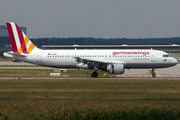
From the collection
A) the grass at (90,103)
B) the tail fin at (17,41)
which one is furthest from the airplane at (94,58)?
the grass at (90,103)

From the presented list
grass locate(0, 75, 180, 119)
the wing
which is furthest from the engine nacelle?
grass locate(0, 75, 180, 119)

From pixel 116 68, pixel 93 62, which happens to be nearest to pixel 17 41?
pixel 93 62

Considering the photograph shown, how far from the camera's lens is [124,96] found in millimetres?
27906

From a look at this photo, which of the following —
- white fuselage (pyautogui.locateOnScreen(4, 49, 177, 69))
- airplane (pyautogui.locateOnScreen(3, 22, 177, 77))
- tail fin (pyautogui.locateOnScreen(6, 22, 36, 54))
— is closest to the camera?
airplane (pyautogui.locateOnScreen(3, 22, 177, 77))

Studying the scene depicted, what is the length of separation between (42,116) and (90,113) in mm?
3461

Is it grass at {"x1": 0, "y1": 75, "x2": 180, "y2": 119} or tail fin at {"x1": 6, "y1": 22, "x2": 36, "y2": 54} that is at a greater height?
tail fin at {"x1": 6, "y1": 22, "x2": 36, "y2": 54}

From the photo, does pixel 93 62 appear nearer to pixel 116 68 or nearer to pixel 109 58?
pixel 109 58

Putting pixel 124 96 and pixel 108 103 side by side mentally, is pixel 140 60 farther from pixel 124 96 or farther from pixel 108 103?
pixel 108 103

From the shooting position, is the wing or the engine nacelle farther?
the wing

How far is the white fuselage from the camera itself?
46.3m

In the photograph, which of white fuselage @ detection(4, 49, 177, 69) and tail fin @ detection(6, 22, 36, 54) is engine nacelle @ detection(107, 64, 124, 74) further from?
tail fin @ detection(6, 22, 36, 54)

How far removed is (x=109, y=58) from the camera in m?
47.1

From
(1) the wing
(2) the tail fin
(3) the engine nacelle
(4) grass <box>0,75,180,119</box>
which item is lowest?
(4) grass <box>0,75,180,119</box>

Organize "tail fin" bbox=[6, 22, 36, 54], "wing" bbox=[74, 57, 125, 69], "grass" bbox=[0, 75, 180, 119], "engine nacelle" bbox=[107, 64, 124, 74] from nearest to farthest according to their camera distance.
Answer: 1. "grass" bbox=[0, 75, 180, 119]
2. "engine nacelle" bbox=[107, 64, 124, 74]
3. "wing" bbox=[74, 57, 125, 69]
4. "tail fin" bbox=[6, 22, 36, 54]
